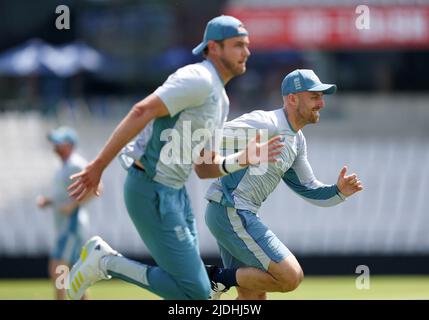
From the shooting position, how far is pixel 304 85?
8516 millimetres

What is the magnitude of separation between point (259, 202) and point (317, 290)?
A: 5.45 metres

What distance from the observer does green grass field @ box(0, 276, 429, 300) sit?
41.9 ft

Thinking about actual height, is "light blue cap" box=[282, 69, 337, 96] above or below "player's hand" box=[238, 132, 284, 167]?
above

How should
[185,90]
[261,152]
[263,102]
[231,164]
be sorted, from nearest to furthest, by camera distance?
1. [185,90]
2. [261,152]
3. [231,164]
4. [263,102]

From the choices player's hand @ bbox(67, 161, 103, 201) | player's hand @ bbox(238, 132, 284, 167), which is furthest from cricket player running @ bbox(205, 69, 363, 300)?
player's hand @ bbox(67, 161, 103, 201)

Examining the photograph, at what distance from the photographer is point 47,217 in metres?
16.2

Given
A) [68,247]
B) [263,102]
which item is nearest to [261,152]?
[68,247]

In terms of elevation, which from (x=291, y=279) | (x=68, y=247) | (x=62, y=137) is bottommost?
(x=68, y=247)

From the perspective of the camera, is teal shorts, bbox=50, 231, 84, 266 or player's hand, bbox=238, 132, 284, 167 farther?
teal shorts, bbox=50, 231, 84, 266

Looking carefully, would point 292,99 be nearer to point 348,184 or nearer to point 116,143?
point 348,184

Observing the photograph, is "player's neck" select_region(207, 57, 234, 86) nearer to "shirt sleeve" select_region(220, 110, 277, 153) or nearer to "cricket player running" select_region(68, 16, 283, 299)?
"cricket player running" select_region(68, 16, 283, 299)

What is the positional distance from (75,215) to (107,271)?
4303 millimetres

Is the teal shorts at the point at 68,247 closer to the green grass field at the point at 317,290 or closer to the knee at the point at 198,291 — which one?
the green grass field at the point at 317,290

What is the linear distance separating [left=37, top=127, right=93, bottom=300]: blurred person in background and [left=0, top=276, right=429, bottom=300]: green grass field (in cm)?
61
